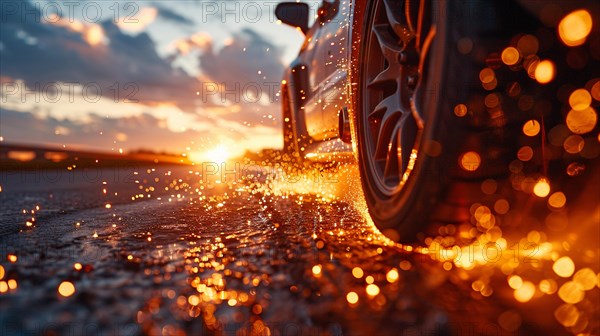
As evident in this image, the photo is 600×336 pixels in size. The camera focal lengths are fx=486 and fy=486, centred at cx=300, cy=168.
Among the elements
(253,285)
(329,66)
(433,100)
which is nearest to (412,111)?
(433,100)

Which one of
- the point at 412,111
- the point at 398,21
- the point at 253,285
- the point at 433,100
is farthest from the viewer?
the point at 398,21

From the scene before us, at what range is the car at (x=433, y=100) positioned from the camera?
1664 millimetres

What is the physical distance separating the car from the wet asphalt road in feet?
0.88

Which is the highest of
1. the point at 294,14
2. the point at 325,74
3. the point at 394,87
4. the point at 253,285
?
the point at 294,14

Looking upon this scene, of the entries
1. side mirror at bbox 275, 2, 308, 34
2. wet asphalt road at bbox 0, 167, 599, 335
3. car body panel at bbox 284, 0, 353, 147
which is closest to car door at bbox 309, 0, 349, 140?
car body panel at bbox 284, 0, 353, 147

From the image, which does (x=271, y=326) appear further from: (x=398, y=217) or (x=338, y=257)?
(x=398, y=217)

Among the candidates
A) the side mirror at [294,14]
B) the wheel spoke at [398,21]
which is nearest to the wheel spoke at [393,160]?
the wheel spoke at [398,21]

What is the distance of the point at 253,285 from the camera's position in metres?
1.60

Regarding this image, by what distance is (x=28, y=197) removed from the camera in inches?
208

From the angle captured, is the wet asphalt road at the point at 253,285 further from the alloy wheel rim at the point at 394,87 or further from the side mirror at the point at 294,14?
the side mirror at the point at 294,14

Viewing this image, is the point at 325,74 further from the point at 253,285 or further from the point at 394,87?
the point at 253,285

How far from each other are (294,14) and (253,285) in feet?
15.0

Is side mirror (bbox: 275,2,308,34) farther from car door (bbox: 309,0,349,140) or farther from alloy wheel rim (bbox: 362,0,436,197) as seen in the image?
alloy wheel rim (bbox: 362,0,436,197)

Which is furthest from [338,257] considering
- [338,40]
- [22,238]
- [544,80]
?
[338,40]
